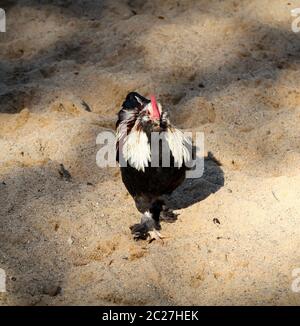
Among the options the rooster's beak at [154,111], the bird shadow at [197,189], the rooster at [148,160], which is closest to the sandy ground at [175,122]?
the bird shadow at [197,189]

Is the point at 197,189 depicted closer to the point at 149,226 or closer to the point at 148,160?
the point at 149,226

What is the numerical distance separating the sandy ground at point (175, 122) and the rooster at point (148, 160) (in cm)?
14

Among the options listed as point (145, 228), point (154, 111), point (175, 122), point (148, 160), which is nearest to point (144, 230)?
point (145, 228)

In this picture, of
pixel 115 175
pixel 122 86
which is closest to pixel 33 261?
pixel 115 175

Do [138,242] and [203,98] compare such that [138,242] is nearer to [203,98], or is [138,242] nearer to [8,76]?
[203,98]

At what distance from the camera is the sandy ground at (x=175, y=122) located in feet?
11.7

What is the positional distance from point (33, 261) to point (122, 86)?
2.12 m

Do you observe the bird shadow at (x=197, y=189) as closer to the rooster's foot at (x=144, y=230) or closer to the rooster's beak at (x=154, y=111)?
the rooster's foot at (x=144, y=230)

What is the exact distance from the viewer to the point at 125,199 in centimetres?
423

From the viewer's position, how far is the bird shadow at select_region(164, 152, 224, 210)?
13.9 ft

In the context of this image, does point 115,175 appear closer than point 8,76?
Yes

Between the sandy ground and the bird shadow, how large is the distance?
0.03 feet

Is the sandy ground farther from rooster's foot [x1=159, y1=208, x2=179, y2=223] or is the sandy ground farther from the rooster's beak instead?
the rooster's beak

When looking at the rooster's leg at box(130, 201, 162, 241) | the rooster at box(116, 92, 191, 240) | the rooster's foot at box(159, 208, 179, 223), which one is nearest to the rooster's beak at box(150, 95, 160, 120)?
the rooster at box(116, 92, 191, 240)
